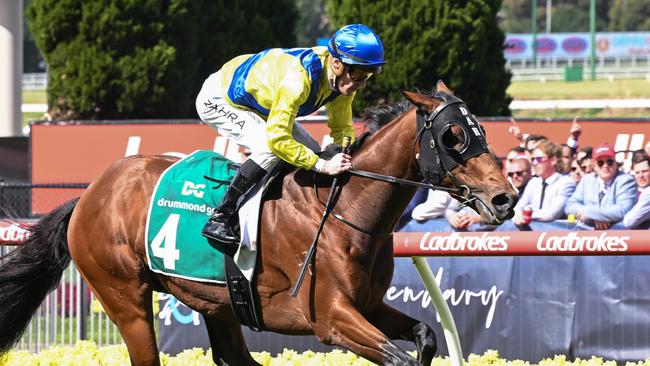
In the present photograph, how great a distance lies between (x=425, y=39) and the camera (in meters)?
14.7

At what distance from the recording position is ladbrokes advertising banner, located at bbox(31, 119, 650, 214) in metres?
10.9

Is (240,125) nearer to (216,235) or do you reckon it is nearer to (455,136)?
(216,235)

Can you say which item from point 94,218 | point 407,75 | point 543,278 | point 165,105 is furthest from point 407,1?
point 94,218

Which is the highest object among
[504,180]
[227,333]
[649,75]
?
[504,180]

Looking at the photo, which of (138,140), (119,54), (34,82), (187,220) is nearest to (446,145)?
(187,220)

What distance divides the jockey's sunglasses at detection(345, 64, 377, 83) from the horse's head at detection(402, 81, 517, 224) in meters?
0.23

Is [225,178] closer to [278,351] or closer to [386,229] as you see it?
[386,229]

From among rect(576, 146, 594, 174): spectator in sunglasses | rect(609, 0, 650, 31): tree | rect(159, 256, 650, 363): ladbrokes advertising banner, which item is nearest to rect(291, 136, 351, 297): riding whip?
rect(159, 256, 650, 363): ladbrokes advertising banner

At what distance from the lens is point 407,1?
15.0 metres

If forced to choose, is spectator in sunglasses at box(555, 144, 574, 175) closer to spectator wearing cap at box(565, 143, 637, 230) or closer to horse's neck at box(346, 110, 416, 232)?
spectator wearing cap at box(565, 143, 637, 230)

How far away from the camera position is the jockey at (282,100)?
4.67 m

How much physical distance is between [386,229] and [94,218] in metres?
1.60

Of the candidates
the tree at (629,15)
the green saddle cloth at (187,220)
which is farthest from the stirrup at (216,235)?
the tree at (629,15)

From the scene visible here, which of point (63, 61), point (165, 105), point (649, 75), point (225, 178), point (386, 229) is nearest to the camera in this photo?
point (386, 229)
